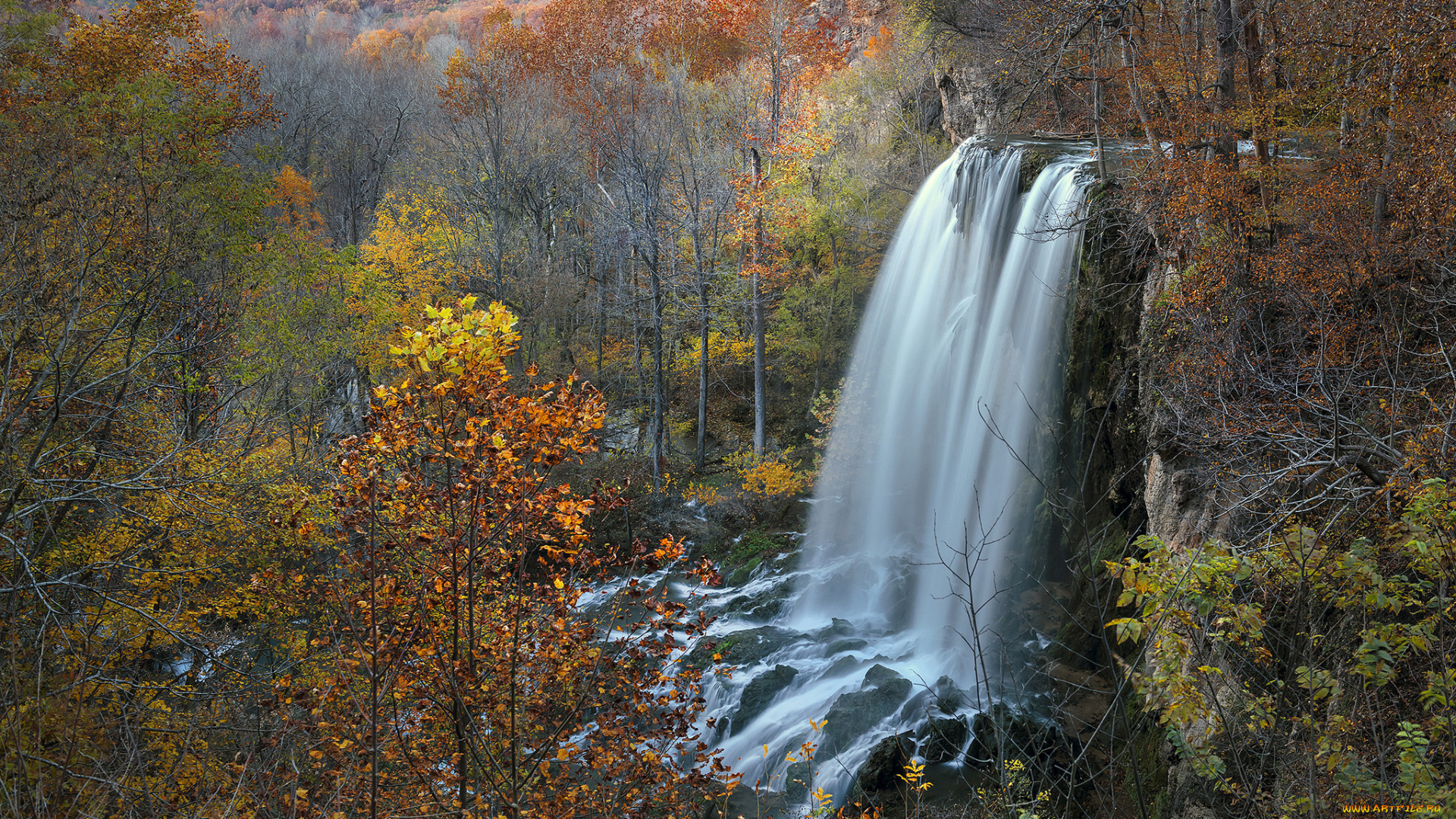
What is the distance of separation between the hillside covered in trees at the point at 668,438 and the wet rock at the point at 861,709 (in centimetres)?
117

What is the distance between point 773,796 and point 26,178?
11060 millimetres

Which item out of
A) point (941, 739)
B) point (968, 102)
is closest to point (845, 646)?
point (941, 739)

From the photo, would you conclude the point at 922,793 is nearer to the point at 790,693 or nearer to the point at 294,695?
the point at 790,693

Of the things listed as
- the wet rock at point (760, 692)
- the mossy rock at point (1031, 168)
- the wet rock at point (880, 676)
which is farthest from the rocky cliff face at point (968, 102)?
the wet rock at point (760, 692)

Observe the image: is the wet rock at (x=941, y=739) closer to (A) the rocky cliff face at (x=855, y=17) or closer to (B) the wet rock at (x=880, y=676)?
(B) the wet rock at (x=880, y=676)

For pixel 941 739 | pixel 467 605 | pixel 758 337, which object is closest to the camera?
pixel 467 605

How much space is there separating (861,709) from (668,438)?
11846mm

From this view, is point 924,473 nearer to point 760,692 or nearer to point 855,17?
point 760,692

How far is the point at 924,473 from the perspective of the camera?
1500 centimetres

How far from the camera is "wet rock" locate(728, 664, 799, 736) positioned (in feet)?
36.9

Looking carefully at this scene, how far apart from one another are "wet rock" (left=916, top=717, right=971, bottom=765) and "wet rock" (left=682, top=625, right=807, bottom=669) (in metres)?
3.63

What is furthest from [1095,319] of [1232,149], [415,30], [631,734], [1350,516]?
[415,30]

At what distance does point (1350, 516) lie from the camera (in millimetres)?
5781

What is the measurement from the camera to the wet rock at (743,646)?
1287cm
